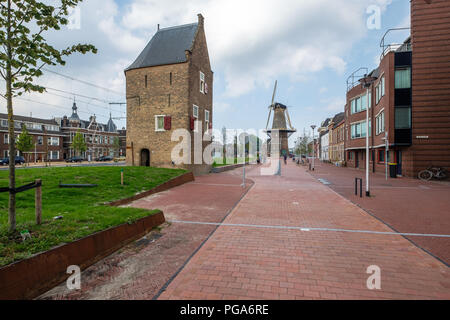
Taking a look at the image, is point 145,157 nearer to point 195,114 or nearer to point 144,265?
point 195,114

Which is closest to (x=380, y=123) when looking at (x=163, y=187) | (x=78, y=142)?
(x=163, y=187)

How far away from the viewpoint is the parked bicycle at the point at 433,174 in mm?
17362

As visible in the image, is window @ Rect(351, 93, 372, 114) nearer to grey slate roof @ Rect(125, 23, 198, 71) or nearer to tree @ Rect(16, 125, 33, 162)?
grey slate roof @ Rect(125, 23, 198, 71)

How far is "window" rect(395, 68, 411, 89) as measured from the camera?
754 inches

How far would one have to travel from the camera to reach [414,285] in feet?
11.2

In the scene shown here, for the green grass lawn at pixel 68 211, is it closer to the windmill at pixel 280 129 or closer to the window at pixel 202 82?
the window at pixel 202 82

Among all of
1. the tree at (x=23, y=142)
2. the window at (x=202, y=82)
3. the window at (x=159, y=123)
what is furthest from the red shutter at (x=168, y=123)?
the tree at (x=23, y=142)

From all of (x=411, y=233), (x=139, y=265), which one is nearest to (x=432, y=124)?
(x=411, y=233)

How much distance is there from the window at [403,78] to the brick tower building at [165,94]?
17760 millimetres

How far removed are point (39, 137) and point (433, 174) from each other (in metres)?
66.3

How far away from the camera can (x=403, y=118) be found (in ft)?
63.4
